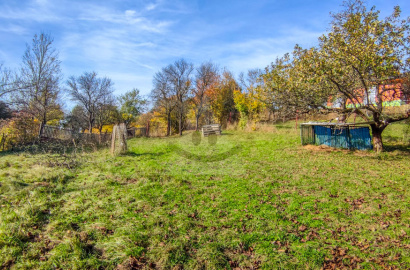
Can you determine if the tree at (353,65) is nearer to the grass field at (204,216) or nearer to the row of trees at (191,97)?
the grass field at (204,216)

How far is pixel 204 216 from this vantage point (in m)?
5.04

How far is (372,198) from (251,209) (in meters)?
3.23

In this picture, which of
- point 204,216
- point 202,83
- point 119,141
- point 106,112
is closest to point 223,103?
point 202,83

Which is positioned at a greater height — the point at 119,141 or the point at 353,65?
the point at 353,65

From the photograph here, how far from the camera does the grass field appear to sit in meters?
3.74

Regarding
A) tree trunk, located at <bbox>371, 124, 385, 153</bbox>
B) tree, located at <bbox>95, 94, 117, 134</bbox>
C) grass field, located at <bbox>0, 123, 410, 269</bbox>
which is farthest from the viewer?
tree, located at <bbox>95, 94, 117, 134</bbox>

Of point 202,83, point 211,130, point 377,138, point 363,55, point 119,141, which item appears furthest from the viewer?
point 202,83

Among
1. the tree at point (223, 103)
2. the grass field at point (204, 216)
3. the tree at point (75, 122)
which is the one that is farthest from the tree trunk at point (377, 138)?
the tree at point (75, 122)

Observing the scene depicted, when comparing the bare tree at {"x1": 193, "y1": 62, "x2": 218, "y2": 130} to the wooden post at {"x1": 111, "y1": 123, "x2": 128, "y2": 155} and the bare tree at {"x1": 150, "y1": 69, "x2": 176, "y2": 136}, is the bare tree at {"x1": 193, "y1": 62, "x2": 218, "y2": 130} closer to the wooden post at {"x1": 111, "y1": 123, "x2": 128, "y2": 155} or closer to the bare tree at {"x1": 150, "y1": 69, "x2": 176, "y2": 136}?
the bare tree at {"x1": 150, "y1": 69, "x2": 176, "y2": 136}

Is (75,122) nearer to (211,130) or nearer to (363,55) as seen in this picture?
(211,130)

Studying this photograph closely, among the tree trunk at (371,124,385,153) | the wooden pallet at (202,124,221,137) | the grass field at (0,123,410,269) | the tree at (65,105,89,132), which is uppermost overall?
the tree at (65,105,89,132)

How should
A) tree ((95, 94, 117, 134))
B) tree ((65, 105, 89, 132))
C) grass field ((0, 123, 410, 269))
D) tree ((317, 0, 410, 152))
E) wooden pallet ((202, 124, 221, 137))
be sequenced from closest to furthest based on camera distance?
grass field ((0, 123, 410, 269)), tree ((317, 0, 410, 152)), wooden pallet ((202, 124, 221, 137)), tree ((95, 94, 117, 134)), tree ((65, 105, 89, 132))

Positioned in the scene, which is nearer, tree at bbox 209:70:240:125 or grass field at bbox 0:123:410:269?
grass field at bbox 0:123:410:269

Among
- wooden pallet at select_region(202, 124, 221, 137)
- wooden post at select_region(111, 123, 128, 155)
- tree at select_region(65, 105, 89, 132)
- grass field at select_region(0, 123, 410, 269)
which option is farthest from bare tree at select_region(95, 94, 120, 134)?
grass field at select_region(0, 123, 410, 269)
